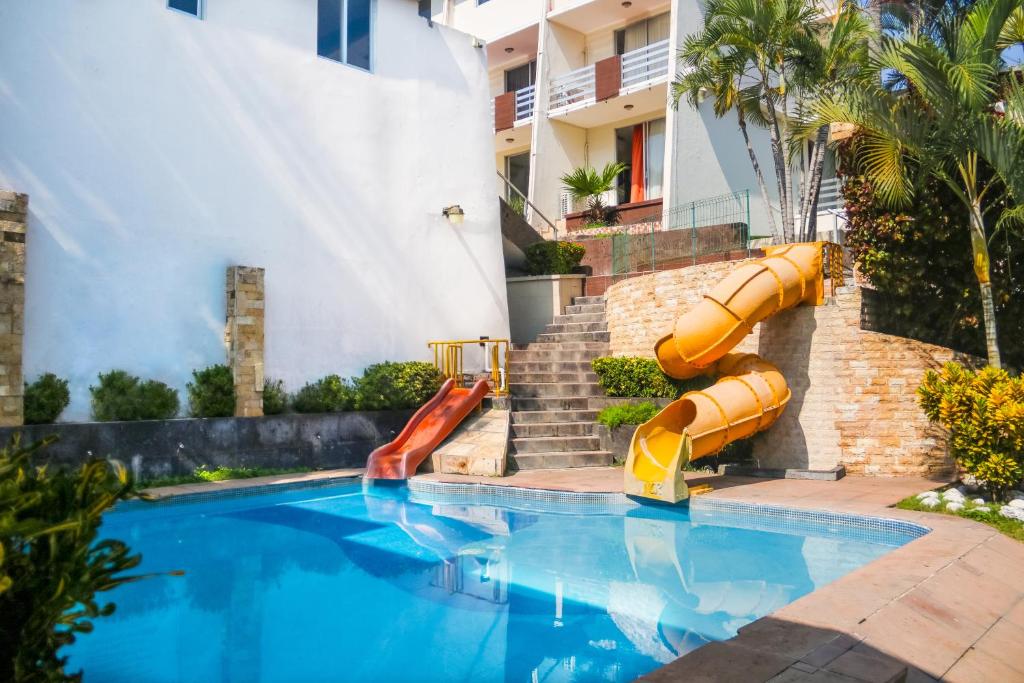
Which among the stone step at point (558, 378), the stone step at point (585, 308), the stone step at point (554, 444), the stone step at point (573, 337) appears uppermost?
the stone step at point (585, 308)

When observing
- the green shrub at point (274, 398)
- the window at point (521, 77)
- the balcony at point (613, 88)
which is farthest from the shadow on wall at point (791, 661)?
the window at point (521, 77)

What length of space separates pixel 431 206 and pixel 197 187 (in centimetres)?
448

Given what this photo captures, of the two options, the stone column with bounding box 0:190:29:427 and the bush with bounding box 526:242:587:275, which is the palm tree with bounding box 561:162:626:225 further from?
the stone column with bounding box 0:190:29:427

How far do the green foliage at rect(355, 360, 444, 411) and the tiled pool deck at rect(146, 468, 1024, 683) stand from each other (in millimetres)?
8222

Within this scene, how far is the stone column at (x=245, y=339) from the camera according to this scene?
12.0 metres

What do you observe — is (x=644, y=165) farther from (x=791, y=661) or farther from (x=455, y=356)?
(x=791, y=661)

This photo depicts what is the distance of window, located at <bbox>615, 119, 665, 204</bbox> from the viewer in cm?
2203

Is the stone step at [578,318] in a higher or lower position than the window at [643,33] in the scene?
lower

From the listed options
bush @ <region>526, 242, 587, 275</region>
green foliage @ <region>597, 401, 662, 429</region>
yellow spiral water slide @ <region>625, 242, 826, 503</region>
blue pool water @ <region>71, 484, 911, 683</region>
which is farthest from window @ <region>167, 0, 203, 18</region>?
green foliage @ <region>597, 401, 662, 429</region>

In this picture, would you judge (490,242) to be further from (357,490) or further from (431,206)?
(357,490)

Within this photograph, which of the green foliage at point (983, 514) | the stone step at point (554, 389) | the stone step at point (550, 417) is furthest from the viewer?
the stone step at point (554, 389)

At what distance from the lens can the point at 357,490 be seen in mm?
11531

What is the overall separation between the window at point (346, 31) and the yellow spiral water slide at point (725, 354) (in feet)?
25.9

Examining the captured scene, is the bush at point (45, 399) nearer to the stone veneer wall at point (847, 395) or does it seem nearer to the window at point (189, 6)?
the window at point (189, 6)
